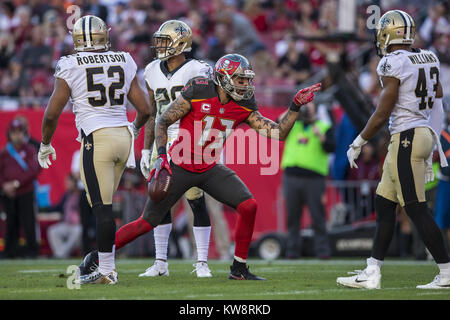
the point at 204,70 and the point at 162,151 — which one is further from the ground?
the point at 204,70

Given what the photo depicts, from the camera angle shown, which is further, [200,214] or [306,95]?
[200,214]

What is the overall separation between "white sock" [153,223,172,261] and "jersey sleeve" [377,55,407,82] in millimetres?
2616

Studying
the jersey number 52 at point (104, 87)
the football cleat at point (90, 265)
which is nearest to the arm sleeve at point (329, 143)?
the jersey number 52 at point (104, 87)

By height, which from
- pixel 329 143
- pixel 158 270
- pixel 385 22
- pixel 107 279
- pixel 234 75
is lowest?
pixel 158 270

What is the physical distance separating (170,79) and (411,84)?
89.7 inches

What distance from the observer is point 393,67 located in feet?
20.7

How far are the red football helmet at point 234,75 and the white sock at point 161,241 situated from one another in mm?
1571

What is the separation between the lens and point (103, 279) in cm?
664

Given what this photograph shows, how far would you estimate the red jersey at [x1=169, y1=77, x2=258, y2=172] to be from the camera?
6914 millimetres

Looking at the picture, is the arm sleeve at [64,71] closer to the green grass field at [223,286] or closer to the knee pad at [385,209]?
the green grass field at [223,286]

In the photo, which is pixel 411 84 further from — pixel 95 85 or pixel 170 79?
pixel 95 85

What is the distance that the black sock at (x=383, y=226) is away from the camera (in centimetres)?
642

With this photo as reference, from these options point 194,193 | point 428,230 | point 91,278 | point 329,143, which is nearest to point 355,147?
point 428,230
